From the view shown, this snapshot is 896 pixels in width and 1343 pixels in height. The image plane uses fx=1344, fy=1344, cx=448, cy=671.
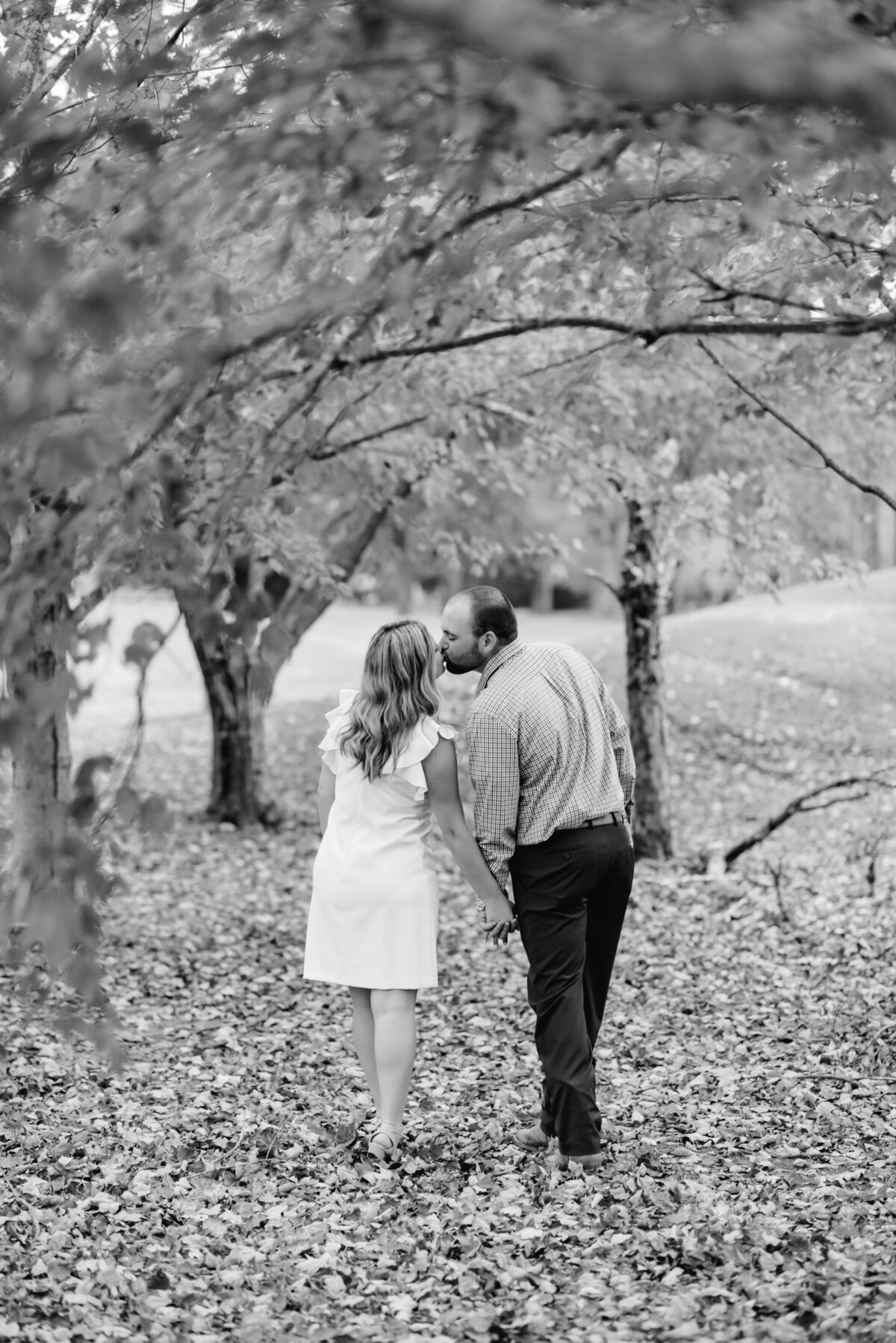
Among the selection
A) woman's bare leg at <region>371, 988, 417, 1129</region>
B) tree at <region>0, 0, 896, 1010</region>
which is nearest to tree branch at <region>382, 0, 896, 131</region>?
tree at <region>0, 0, 896, 1010</region>

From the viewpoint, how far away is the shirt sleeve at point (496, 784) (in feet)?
17.7

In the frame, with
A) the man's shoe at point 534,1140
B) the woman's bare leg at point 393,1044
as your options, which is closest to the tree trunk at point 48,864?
the woman's bare leg at point 393,1044

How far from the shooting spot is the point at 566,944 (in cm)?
548

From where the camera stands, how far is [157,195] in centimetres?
408

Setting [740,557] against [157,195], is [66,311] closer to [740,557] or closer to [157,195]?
[157,195]

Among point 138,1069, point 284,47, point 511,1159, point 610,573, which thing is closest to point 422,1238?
point 511,1159

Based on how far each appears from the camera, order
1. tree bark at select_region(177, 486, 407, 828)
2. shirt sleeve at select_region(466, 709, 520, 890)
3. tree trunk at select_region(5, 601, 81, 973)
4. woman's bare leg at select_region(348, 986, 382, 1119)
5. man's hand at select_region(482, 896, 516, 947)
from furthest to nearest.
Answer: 1. tree bark at select_region(177, 486, 407, 828)
2. woman's bare leg at select_region(348, 986, 382, 1119)
3. man's hand at select_region(482, 896, 516, 947)
4. shirt sleeve at select_region(466, 709, 520, 890)
5. tree trunk at select_region(5, 601, 81, 973)

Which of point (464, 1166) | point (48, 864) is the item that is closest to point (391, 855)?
point (464, 1166)

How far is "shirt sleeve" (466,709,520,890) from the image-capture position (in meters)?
5.40

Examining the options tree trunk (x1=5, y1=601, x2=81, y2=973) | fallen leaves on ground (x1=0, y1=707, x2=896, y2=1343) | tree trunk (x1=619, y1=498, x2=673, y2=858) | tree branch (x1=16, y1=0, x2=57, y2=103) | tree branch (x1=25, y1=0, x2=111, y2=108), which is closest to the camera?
tree trunk (x1=5, y1=601, x2=81, y2=973)

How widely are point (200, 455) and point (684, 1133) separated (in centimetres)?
382

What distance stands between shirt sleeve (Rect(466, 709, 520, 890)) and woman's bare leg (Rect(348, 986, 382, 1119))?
2.87 feet

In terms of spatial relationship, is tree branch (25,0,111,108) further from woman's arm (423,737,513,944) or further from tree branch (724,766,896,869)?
tree branch (724,766,896,869)

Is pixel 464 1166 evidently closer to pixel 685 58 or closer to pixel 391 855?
pixel 391 855
